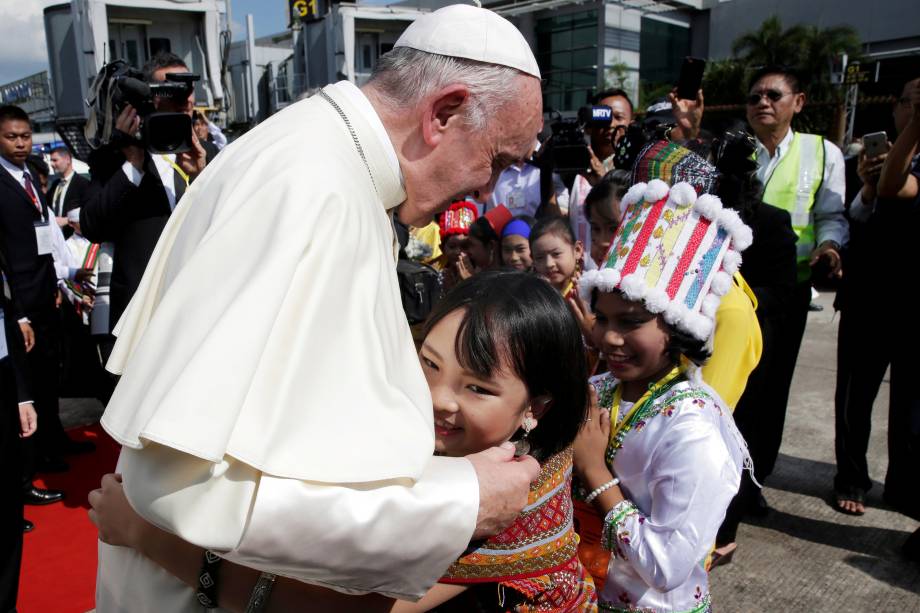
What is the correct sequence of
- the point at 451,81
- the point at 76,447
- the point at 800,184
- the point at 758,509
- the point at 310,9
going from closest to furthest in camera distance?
the point at 451,81 < the point at 758,509 < the point at 800,184 < the point at 76,447 < the point at 310,9

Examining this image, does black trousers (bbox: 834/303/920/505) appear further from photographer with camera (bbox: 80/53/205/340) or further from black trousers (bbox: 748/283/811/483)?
photographer with camera (bbox: 80/53/205/340)

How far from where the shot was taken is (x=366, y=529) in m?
0.94

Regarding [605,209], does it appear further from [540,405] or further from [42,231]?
[42,231]

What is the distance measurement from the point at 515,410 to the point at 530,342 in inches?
6.1

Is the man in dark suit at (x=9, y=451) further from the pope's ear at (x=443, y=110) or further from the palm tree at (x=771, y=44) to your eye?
the palm tree at (x=771, y=44)

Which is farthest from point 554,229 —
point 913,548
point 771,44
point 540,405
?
point 771,44

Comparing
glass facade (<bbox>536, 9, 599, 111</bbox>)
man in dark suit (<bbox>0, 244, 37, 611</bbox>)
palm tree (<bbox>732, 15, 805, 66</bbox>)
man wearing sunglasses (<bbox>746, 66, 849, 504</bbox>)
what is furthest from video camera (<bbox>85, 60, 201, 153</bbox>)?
glass facade (<bbox>536, 9, 599, 111</bbox>)

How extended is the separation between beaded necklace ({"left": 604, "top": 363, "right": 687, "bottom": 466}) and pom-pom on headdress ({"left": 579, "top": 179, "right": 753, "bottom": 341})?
150 millimetres

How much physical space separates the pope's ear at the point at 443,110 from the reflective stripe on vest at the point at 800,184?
313 cm

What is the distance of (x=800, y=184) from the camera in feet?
12.9

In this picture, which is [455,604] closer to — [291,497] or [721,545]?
[291,497]

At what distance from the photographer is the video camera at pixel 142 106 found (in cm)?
321

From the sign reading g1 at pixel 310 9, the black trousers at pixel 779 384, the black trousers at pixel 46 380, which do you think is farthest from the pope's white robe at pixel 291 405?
the sign reading g1 at pixel 310 9

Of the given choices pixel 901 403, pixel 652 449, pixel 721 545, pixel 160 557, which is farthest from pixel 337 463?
pixel 901 403
